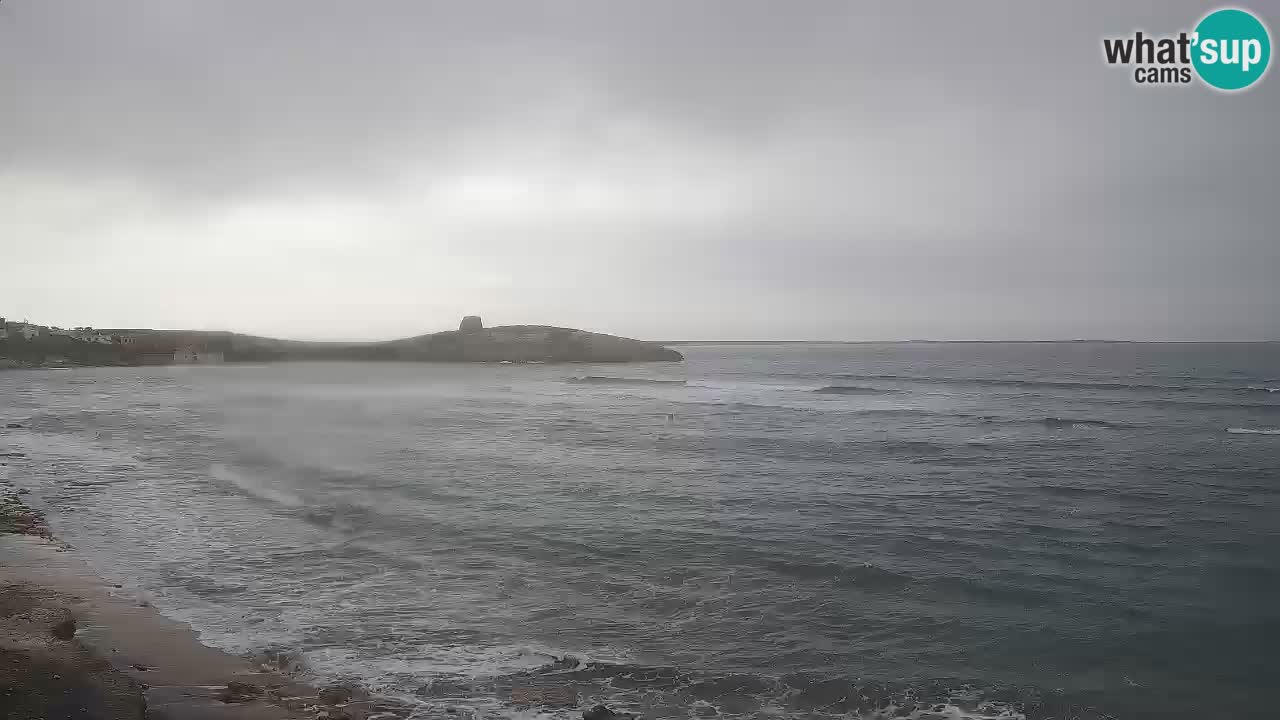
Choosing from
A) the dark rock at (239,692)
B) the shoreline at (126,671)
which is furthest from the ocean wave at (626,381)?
the dark rock at (239,692)

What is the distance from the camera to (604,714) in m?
9.21

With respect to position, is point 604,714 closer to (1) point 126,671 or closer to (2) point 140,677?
(2) point 140,677

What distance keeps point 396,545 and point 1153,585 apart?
16.8 m

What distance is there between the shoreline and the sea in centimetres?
67

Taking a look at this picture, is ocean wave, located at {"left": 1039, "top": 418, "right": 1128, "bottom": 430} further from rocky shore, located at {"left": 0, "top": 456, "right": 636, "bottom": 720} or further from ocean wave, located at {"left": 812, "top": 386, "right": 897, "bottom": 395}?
rocky shore, located at {"left": 0, "top": 456, "right": 636, "bottom": 720}

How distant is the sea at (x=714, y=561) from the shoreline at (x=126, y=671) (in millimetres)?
675

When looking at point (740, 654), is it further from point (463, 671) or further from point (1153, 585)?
point (1153, 585)

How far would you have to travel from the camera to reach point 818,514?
69.4ft

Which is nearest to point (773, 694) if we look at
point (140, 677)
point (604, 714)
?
point (604, 714)

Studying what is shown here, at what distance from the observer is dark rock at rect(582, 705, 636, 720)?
29.9 ft

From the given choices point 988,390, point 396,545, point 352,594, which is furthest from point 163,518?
point 988,390

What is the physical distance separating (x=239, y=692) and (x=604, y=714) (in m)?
4.66

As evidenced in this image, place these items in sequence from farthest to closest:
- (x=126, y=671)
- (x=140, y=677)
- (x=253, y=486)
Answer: (x=253, y=486) < (x=126, y=671) < (x=140, y=677)

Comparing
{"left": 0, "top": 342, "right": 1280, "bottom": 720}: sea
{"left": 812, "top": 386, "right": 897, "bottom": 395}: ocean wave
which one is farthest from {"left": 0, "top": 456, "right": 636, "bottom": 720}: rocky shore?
{"left": 812, "top": 386, "right": 897, "bottom": 395}: ocean wave
